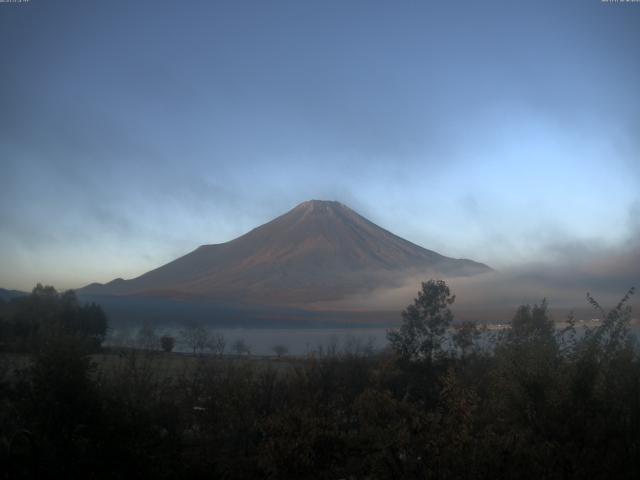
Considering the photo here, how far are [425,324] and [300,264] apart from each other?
81.3m

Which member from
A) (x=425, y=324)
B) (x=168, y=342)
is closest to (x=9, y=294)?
(x=168, y=342)

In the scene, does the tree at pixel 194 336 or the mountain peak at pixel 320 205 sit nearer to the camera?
the tree at pixel 194 336

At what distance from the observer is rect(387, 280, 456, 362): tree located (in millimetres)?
22297

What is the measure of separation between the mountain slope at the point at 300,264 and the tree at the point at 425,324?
65.4 m

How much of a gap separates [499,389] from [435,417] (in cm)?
182

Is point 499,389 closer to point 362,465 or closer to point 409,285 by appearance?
point 362,465

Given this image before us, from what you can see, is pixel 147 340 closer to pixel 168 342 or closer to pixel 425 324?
pixel 168 342

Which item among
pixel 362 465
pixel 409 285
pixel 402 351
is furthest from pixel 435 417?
pixel 409 285

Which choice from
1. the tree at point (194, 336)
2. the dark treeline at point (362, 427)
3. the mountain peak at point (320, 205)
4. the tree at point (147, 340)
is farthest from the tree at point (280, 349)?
the mountain peak at point (320, 205)

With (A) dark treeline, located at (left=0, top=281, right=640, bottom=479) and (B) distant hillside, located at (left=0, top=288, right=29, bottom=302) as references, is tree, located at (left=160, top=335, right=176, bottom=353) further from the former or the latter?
(A) dark treeline, located at (left=0, top=281, right=640, bottom=479)

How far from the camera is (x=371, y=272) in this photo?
9694 cm

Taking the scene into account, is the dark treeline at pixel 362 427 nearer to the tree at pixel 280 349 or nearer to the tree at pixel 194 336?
the tree at pixel 194 336

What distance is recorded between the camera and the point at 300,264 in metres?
103

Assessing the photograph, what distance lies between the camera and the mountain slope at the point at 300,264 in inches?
3637
